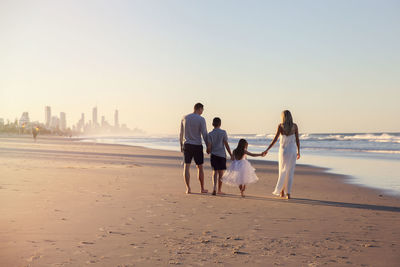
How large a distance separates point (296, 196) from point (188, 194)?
2574mm

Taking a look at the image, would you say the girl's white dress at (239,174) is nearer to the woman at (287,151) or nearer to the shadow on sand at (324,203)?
the shadow on sand at (324,203)

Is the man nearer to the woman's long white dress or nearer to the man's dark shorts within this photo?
the man's dark shorts

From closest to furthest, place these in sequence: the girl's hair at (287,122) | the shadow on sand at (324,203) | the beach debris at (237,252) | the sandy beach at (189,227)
Answer: the sandy beach at (189,227) < the beach debris at (237,252) < the shadow on sand at (324,203) < the girl's hair at (287,122)

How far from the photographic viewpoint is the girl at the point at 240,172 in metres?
8.41

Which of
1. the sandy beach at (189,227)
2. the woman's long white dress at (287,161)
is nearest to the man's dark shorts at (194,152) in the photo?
the sandy beach at (189,227)

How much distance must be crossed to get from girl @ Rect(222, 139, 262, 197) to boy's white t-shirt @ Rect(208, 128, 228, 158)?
36 cm

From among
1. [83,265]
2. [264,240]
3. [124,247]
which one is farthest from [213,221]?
[83,265]

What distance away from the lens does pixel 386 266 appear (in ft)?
12.4

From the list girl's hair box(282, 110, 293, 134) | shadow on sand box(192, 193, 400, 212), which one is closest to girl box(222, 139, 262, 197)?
shadow on sand box(192, 193, 400, 212)

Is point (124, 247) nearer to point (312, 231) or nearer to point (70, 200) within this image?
point (312, 231)

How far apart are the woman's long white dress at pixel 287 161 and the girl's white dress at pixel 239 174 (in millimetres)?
620

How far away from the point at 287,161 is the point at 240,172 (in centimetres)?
111

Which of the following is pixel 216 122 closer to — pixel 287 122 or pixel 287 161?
pixel 287 122

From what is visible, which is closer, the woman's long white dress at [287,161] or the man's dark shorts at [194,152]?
the woman's long white dress at [287,161]
